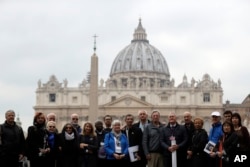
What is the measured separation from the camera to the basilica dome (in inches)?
3930

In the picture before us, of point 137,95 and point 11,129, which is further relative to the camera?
point 137,95

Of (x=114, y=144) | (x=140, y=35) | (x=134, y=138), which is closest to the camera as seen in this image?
(x=114, y=144)

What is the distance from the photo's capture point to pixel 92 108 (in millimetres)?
36719

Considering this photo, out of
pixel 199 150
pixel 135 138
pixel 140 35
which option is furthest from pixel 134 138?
pixel 140 35

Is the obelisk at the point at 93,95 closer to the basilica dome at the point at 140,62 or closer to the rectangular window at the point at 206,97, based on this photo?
the rectangular window at the point at 206,97

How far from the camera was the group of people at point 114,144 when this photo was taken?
1190 cm

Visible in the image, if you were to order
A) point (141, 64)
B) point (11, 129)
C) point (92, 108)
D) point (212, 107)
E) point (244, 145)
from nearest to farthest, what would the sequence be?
point (244, 145) → point (11, 129) → point (92, 108) → point (212, 107) → point (141, 64)

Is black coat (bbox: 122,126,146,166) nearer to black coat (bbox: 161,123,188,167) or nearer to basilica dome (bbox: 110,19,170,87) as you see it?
black coat (bbox: 161,123,188,167)

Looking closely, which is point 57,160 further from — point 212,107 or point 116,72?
point 116,72

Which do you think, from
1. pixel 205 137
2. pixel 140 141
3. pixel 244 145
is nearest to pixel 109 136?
pixel 140 141

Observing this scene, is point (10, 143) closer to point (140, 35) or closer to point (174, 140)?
point (174, 140)

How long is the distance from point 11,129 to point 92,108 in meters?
24.8

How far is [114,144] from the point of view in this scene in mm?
12297

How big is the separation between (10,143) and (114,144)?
1918mm
